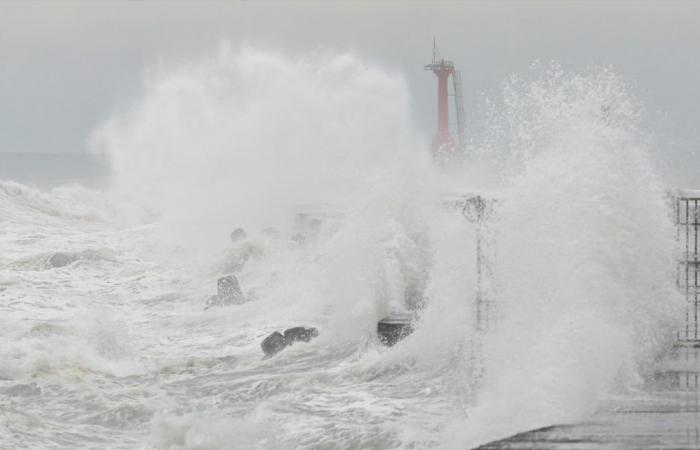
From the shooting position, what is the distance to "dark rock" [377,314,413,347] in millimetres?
10242

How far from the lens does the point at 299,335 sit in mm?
11000

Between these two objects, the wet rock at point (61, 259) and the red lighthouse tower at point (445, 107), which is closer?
the wet rock at point (61, 259)

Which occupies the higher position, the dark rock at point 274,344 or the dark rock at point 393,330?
the dark rock at point 393,330

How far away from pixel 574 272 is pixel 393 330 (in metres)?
2.49

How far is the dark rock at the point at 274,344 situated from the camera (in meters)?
10.7

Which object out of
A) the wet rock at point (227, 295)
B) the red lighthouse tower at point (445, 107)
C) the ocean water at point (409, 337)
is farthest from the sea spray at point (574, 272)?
the red lighthouse tower at point (445, 107)

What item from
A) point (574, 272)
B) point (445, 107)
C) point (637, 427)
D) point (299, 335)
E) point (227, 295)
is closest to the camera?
point (637, 427)

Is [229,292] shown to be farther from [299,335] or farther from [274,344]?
[274,344]

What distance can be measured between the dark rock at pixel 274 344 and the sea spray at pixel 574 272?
7.96 ft

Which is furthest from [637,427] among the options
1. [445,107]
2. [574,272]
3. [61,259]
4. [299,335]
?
[445,107]

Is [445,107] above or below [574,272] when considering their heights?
above

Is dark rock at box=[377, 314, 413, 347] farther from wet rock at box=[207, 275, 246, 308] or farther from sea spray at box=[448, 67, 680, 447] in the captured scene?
wet rock at box=[207, 275, 246, 308]

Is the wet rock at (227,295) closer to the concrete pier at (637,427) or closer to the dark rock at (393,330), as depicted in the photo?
the dark rock at (393,330)

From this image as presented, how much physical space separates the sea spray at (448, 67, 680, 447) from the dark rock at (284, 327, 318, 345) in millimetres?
2346
